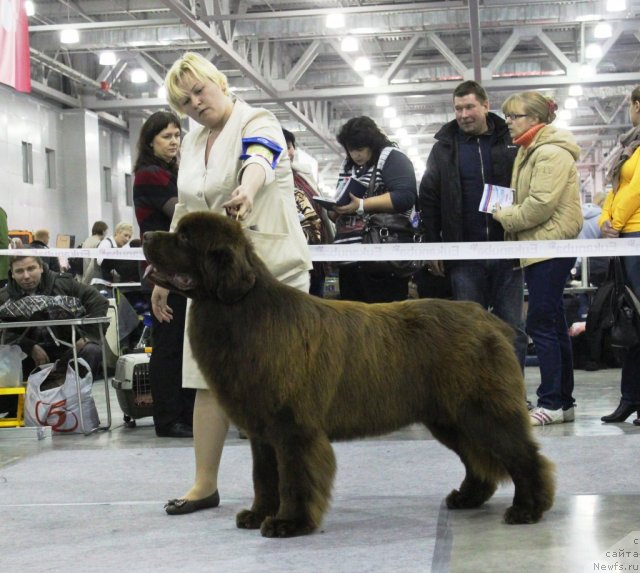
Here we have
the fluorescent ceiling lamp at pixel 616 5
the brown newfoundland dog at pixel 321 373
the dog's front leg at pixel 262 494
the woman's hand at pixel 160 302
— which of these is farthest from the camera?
the fluorescent ceiling lamp at pixel 616 5

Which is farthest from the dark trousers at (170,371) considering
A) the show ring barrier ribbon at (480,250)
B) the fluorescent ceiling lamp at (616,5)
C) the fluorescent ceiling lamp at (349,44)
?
the fluorescent ceiling lamp at (349,44)

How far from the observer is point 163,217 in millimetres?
5527

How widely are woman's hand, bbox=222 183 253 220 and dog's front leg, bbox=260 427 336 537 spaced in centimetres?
75

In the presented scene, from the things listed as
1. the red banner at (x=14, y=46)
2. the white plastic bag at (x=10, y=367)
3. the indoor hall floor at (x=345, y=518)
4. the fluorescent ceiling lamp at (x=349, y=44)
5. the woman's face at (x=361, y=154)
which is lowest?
the indoor hall floor at (x=345, y=518)

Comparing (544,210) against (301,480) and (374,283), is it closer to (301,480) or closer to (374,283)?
(374,283)

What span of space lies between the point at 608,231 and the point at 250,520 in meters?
3.13

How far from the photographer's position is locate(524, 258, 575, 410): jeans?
5219mm

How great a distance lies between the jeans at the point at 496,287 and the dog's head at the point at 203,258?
2.64m

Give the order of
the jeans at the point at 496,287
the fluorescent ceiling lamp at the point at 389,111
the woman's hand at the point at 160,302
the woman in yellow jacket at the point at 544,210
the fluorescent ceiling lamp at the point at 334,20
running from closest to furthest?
the woman's hand at the point at 160,302 < the woman in yellow jacket at the point at 544,210 < the jeans at the point at 496,287 < the fluorescent ceiling lamp at the point at 334,20 < the fluorescent ceiling lamp at the point at 389,111

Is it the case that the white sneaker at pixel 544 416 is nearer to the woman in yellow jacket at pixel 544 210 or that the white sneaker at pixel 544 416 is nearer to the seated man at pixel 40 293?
the woman in yellow jacket at pixel 544 210

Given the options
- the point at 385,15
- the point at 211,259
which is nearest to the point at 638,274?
the point at 211,259

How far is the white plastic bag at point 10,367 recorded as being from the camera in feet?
20.3

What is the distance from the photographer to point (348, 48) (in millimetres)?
15625

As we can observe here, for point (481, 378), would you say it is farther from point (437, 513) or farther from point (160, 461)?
point (160, 461)
